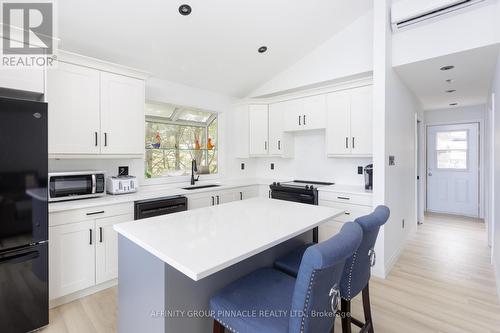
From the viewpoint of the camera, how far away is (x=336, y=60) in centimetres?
359

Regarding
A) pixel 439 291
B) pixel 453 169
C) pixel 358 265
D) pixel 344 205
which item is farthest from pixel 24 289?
pixel 453 169

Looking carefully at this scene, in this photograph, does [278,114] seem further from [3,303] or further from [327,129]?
[3,303]

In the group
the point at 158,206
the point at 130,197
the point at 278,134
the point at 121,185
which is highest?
the point at 278,134

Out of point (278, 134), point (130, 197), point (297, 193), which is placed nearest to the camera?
point (130, 197)

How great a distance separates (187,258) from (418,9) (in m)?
3.17

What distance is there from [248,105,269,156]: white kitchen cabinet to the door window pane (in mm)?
4190

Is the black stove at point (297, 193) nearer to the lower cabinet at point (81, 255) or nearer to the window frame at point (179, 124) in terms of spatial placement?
the window frame at point (179, 124)

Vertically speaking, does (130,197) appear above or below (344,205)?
above

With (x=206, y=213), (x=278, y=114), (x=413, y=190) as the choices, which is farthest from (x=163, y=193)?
(x=413, y=190)

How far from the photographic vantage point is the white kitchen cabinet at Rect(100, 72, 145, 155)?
8.97ft

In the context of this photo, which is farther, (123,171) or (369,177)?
(369,177)

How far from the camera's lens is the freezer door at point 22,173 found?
1.78m

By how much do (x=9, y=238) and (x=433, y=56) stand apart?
407 centimetres

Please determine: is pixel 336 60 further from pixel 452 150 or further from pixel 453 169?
pixel 453 169
